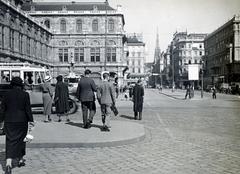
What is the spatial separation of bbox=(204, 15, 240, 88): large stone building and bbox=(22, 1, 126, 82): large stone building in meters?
19.2

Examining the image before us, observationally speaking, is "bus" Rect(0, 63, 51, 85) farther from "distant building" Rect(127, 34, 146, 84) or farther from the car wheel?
"distant building" Rect(127, 34, 146, 84)

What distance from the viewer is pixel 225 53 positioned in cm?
6744

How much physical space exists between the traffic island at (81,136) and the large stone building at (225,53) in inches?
1886

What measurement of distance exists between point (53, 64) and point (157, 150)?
6358 cm

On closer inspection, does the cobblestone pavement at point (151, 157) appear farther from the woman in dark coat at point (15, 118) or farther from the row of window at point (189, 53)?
the row of window at point (189, 53)

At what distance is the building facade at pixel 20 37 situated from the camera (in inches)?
1602

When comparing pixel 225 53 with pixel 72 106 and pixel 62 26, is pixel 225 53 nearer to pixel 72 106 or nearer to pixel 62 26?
pixel 62 26

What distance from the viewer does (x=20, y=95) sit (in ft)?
21.0

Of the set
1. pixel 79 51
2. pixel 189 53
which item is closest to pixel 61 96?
pixel 79 51

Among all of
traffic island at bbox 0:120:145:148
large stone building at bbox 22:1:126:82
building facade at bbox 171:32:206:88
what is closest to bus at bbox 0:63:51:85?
traffic island at bbox 0:120:145:148

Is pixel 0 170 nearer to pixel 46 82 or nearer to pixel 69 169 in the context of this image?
pixel 69 169

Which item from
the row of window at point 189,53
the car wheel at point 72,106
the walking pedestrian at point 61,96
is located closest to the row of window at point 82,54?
the row of window at point 189,53

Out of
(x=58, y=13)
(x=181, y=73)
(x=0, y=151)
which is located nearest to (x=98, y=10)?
(x=58, y=13)

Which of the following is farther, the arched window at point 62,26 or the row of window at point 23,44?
the arched window at point 62,26
